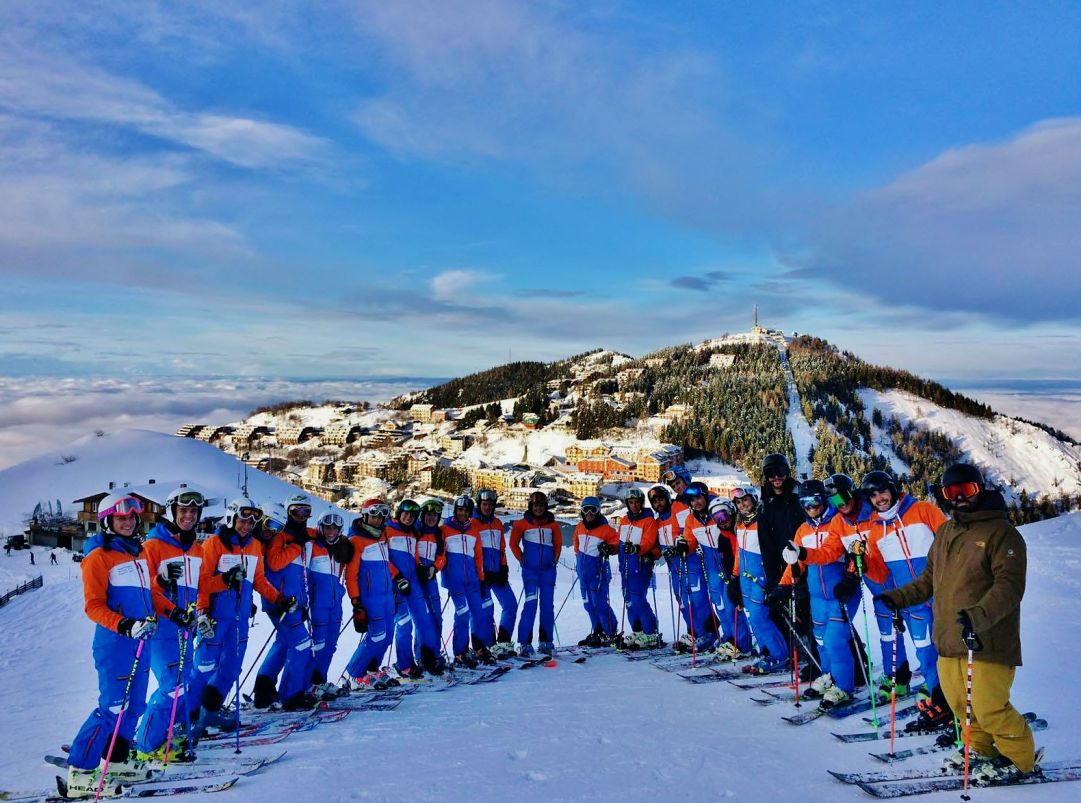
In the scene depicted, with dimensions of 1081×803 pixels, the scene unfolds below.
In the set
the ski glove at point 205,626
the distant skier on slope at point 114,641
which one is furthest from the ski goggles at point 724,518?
the distant skier on slope at point 114,641

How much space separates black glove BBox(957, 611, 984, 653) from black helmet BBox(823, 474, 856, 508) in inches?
83.3

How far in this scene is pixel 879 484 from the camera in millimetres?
6129

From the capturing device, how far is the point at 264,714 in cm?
707

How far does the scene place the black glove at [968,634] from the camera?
435cm

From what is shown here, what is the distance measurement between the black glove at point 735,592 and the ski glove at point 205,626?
517 cm

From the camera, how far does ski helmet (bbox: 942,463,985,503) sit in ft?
14.9

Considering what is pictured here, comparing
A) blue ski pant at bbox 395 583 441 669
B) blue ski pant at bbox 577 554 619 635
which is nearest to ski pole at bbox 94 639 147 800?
blue ski pant at bbox 395 583 441 669

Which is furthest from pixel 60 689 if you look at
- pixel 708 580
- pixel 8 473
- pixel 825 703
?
pixel 8 473

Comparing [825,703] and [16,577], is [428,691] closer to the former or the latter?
[825,703]

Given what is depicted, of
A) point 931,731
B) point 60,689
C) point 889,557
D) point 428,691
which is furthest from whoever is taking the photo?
point 60,689

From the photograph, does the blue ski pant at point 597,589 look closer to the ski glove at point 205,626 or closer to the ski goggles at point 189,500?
the ski glove at point 205,626

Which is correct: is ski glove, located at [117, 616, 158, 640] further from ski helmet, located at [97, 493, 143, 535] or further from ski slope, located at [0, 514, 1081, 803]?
ski slope, located at [0, 514, 1081, 803]

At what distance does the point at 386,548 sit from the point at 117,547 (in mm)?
3201

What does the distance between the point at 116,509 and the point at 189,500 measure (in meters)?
0.79
